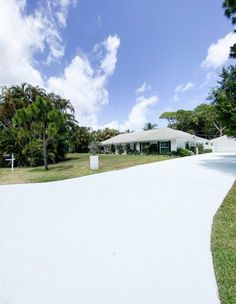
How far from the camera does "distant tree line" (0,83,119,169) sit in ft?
52.5

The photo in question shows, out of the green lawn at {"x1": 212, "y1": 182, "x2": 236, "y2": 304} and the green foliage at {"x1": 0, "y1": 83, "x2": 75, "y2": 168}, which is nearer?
the green lawn at {"x1": 212, "y1": 182, "x2": 236, "y2": 304}

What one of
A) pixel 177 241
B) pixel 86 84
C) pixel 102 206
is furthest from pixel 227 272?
pixel 86 84

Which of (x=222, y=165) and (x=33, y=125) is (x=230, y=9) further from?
(x=33, y=125)

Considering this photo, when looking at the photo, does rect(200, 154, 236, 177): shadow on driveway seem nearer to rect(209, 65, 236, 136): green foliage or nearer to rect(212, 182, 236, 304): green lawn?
rect(209, 65, 236, 136): green foliage

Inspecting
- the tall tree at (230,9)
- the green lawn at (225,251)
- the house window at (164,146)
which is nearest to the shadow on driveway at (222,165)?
the green lawn at (225,251)

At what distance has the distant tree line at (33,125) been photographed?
52.5ft

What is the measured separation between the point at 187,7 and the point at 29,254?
14545 mm

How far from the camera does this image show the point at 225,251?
354cm

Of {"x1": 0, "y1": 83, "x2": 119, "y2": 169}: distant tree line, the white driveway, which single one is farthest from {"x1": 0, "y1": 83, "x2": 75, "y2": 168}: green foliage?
the white driveway

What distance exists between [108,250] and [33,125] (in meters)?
14.3

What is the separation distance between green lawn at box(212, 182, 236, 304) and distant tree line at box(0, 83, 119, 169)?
13.0 metres

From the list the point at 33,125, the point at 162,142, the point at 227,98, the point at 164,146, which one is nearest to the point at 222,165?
the point at 227,98

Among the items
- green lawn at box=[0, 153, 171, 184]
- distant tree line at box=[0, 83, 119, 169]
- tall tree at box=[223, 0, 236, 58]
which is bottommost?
green lawn at box=[0, 153, 171, 184]

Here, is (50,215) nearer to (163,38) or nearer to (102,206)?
(102,206)
